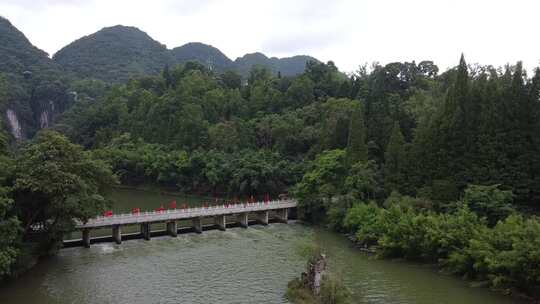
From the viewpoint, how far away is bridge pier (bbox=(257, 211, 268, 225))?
1919 inches

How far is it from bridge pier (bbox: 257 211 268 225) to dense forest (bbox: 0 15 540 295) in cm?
364

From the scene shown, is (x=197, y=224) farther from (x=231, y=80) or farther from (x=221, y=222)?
Result: (x=231, y=80)

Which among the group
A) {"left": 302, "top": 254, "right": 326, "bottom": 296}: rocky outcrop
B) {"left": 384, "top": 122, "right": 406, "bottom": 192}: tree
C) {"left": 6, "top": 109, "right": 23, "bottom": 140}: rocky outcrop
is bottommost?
{"left": 302, "top": 254, "right": 326, "bottom": 296}: rocky outcrop

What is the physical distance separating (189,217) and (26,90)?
99.7 meters

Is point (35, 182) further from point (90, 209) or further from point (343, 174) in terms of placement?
point (343, 174)

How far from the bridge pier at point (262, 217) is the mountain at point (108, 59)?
12972 centimetres

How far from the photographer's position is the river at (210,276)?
28047mm

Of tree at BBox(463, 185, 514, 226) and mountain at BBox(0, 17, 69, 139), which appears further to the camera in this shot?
mountain at BBox(0, 17, 69, 139)

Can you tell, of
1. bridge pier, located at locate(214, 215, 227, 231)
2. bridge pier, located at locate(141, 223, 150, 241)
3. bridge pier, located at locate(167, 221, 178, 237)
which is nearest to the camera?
bridge pier, located at locate(141, 223, 150, 241)

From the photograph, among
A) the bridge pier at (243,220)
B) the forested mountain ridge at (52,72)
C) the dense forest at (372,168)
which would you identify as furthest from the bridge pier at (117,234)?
the forested mountain ridge at (52,72)

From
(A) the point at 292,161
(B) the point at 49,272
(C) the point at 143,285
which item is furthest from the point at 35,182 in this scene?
(A) the point at 292,161

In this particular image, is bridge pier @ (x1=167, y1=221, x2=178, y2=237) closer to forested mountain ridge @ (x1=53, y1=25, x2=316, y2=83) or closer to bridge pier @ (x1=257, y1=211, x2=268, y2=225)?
bridge pier @ (x1=257, y1=211, x2=268, y2=225)

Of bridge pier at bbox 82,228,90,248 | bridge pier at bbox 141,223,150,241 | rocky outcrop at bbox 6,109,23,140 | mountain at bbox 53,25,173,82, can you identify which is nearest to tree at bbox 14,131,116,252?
bridge pier at bbox 82,228,90,248

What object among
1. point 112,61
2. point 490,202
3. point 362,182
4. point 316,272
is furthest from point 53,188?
point 112,61
